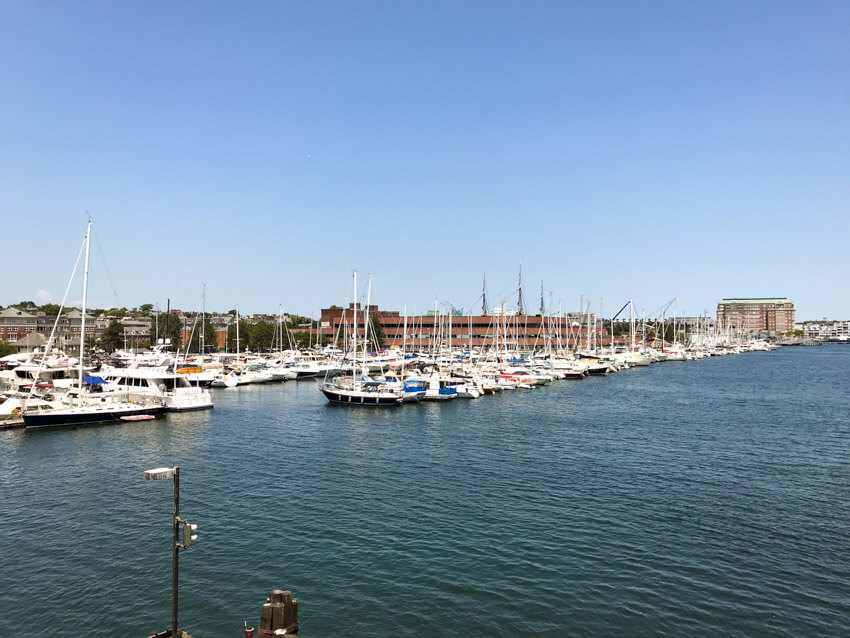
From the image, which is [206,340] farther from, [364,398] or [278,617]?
[278,617]

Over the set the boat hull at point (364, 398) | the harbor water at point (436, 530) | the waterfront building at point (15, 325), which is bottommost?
the harbor water at point (436, 530)

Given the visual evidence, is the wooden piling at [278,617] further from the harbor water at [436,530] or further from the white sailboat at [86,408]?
the white sailboat at [86,408]

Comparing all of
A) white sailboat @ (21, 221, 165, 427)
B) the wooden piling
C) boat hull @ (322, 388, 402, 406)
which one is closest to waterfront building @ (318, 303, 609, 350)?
boat hull @ (322, 388, 402, 406)

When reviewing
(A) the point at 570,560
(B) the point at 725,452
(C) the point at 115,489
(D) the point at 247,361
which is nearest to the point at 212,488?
(C) the point at 115,489

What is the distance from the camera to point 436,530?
29.2 meters

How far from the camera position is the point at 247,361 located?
13238cm

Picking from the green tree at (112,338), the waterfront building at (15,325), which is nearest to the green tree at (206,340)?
the green tree at (112,338)

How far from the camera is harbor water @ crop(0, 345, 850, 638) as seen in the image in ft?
68.4

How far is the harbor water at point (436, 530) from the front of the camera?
20.9 meters

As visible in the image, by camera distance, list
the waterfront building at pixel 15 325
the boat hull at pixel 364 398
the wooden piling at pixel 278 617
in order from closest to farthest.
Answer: the wooden piling at pixel 278 617 < the boat hull at pixel 364 398 < the waterfront building at pixel 15 325

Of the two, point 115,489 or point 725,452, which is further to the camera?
point 725,452

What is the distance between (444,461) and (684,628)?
26.2 m

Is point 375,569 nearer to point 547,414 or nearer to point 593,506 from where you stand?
point 593,506

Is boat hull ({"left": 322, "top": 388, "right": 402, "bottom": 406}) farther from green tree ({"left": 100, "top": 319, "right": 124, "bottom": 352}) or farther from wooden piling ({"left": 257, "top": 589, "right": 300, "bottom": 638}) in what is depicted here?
green tree ({"left": 100, "top": 319, "right": 124, "bottom": 352})
